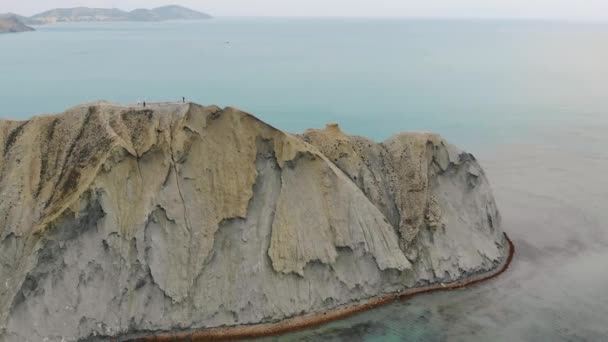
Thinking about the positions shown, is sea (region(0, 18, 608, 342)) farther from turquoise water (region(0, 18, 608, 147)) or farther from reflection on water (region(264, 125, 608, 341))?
turquoise water (region(0, 18, 608, 147))

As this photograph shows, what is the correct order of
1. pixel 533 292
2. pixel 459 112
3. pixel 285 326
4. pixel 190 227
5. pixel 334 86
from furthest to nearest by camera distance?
pixel 334 86 < pixel 459 112 < pixel 533 292 < pixel 190 227 < pixel 285 326

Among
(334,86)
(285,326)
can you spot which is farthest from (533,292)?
(334,86)

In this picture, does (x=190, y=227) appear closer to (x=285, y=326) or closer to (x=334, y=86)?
(x=285, y=326)

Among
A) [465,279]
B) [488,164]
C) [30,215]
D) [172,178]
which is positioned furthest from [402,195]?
[488,164]

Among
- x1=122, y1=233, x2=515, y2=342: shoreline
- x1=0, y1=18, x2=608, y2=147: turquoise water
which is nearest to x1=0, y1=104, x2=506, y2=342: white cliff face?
x1=122, y1=233, x2=515, y2=342: shoreline

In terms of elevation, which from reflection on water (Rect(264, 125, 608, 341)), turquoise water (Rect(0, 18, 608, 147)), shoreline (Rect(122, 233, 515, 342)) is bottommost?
shoreline (Rect(122, 233, 515, 342))
